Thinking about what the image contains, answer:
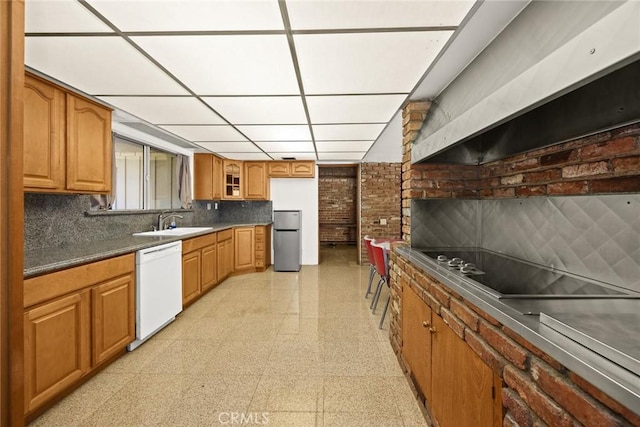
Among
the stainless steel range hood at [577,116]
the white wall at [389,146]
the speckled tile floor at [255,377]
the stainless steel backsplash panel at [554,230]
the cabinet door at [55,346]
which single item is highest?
the white wall at [389,146]

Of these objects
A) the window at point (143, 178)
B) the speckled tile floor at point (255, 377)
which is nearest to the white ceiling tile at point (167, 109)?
the window at point (143, 178)

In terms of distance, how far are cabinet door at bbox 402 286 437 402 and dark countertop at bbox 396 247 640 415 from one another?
1.44 feet

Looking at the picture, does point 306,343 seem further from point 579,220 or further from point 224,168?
point 224,168

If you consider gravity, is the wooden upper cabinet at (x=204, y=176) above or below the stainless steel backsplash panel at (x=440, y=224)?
above

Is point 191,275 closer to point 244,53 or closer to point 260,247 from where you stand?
point 260,247

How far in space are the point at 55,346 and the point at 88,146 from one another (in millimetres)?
1590

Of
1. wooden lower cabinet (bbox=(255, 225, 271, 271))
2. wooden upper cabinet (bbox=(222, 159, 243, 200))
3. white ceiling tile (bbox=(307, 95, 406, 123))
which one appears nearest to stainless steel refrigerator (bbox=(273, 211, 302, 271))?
wooden lower cabinet (bbox=(255, 225, 271, 271))

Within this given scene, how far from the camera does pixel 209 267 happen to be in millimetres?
4215

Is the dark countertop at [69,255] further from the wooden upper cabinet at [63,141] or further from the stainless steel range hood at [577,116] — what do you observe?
the stainless steel range hood at [577,116]

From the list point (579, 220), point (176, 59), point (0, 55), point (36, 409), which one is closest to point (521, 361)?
point (579, 220)

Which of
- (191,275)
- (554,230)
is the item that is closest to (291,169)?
(191,275)

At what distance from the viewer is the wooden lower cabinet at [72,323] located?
1.65 meters

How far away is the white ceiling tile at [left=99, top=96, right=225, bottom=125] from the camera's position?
2.44 m

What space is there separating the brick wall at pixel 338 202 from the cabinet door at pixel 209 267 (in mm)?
4840
